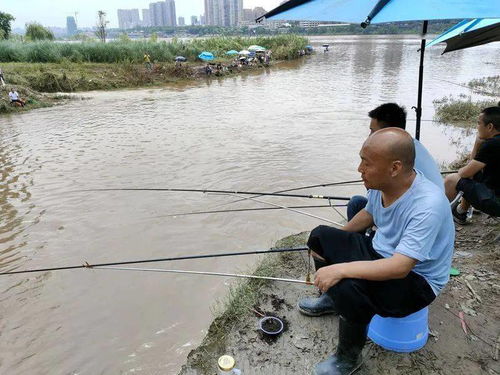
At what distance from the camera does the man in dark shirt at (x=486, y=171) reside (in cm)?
317

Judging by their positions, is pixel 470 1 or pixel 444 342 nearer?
pixel 470 1

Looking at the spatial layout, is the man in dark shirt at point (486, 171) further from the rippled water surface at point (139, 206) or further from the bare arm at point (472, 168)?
the rippled water surface at point (139, 206)

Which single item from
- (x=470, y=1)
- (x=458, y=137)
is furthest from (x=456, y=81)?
(x=470, y=1)

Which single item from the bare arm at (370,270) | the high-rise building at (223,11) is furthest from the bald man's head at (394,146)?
the high-rise building at (223,11)

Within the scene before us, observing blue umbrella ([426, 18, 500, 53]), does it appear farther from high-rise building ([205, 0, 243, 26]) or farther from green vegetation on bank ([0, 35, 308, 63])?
high-rise building ([205, 0, 243, 26])

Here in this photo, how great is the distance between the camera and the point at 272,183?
7039 mm

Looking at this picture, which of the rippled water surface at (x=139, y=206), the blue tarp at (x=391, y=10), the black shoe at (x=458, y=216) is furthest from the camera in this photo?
the black shoe at (x=458, y=216)

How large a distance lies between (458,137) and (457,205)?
6.46 meters

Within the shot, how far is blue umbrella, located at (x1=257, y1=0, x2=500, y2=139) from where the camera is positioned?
190 cm

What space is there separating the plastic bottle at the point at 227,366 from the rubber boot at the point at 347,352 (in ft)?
1.74

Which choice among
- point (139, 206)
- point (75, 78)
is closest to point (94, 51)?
point (75, 78)

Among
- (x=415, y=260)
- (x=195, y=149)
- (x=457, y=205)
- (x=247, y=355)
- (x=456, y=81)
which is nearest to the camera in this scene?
(x=415, y=260)

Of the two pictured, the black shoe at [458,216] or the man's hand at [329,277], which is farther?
the black shoe at [458,216]

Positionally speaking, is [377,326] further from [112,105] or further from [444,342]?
[112,105]
